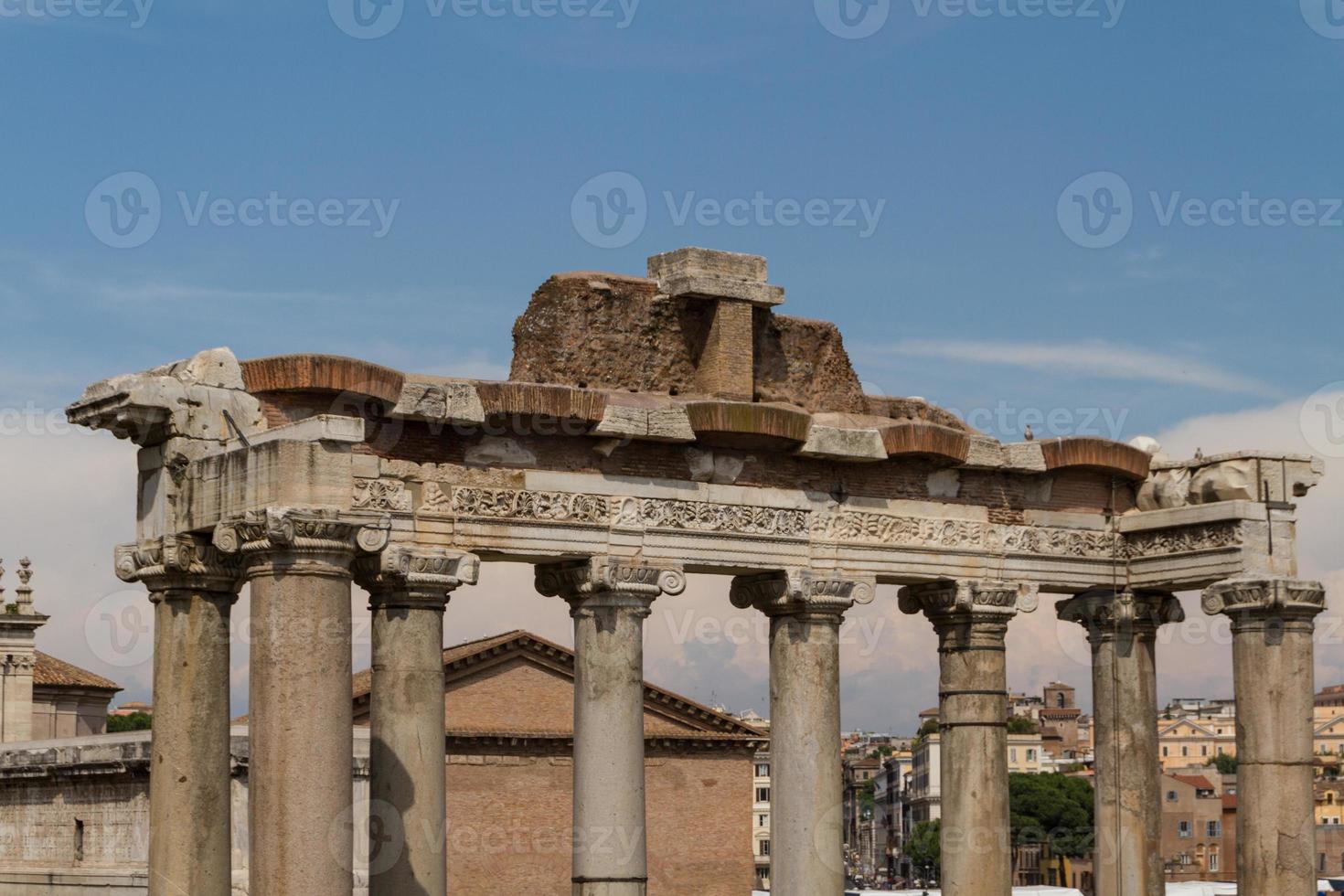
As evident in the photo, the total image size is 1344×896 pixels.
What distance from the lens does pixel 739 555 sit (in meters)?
21.7

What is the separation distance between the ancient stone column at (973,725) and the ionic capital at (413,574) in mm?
5811

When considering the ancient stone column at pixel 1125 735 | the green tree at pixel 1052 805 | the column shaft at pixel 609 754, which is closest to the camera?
the column shaft at pixel 609 754

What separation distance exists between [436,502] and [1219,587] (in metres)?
8.71

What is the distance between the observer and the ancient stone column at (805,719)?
2198 cm

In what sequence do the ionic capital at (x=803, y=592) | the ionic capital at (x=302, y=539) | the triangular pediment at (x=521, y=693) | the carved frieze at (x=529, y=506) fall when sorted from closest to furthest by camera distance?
the ionic capital at (x=302, y=539), the carved frieze at (x=529, y=506), the ionic capital at (x=803, y=592), the triangular pediment at (x=521, y=693)

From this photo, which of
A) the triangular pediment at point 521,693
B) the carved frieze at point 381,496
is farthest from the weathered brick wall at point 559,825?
the carved frieze at point 381,496

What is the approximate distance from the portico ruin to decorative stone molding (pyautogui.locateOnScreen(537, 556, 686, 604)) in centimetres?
3

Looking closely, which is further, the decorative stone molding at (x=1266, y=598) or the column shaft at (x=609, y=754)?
the decorative stone molding at (x=1266, y=598)

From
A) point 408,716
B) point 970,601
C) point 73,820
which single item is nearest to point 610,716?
point 408,716

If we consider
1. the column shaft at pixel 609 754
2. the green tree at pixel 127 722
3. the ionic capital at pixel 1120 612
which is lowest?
the column shaft at pixel 609 754

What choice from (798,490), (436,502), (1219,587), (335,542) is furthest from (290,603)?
(1219,587)

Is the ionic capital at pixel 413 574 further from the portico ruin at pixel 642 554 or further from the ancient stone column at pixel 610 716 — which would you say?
the ancient stone column at pixel 610 716

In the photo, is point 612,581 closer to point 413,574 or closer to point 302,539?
point 413,574

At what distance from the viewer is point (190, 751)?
18.9 m
